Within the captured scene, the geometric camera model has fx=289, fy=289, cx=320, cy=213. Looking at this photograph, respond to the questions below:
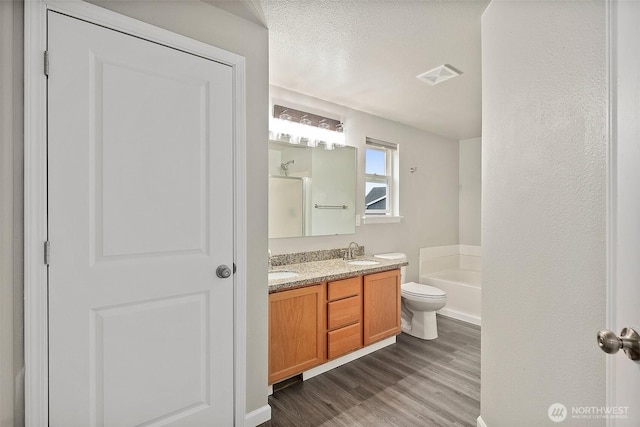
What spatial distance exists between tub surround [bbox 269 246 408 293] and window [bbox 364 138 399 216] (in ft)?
2.37

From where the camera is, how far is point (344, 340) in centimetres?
233

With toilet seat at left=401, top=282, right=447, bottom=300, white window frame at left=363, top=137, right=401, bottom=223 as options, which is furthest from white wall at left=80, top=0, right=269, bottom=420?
white window frame at left=363, top=137, right=401, bottom=223

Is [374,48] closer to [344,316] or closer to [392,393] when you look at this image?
A: [344,316]

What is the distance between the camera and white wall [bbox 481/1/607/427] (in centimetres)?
89

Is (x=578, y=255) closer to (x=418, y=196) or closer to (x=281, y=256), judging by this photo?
(x=281, y=256)

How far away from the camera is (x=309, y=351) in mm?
2113

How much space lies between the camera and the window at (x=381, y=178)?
333 cm

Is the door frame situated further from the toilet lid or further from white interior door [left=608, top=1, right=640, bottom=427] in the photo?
the toilet lid

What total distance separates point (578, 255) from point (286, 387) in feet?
6.33

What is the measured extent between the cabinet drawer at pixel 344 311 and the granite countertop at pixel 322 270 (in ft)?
0.68

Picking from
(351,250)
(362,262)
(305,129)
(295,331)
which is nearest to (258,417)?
(295,331)

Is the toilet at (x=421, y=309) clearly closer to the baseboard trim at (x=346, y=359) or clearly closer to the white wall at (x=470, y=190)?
the baseboard trim at (x=346, y=359)

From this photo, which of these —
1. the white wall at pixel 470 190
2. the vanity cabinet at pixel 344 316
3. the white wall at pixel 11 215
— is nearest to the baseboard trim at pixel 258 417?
the vanity cabinet at pixel 344 316

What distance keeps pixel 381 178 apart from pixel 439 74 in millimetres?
1374
